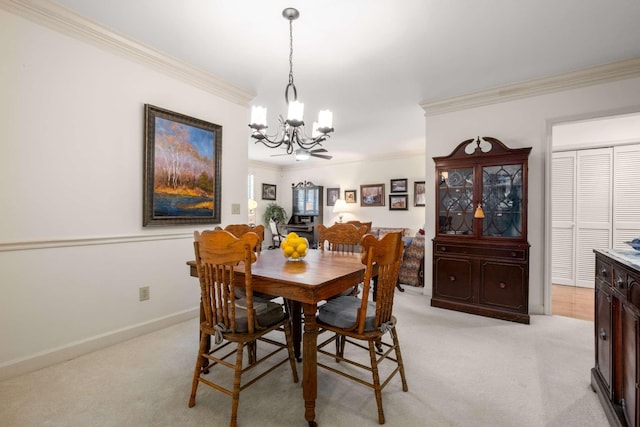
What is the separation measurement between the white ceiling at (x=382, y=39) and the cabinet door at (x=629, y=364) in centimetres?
203

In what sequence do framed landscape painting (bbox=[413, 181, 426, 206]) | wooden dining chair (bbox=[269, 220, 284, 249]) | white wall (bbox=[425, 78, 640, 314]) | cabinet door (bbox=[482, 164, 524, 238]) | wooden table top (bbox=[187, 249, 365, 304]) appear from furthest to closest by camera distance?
1. wooden dining chair (bbox=[269, 220, 284, 249])
2. framed landscape painting (bbox=[413, 181, 426, 206])
3. cabinet door (bbox=[482, 164, 524, 238])
4. white wall (bbox=[425, 78, 640, 314])
5. wooden table top (bbox=[187, 249, 365, 304])

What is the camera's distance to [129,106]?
261 cm

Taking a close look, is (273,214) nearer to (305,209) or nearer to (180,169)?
(305,209)

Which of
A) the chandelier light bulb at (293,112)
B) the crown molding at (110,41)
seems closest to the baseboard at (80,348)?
the chandelier light bulb at (293,112)

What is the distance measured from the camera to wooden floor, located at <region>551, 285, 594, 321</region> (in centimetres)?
336

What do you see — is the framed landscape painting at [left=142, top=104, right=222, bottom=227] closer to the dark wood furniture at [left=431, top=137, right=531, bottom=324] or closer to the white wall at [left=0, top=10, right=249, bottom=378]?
the white wall at [left=0, top=10, right=249, bottom=378]

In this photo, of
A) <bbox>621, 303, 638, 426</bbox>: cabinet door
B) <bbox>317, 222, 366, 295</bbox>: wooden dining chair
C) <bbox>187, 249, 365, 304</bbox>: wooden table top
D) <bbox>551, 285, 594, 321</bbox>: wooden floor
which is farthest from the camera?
<bbox>551, 285, 594, 321</bbox>: wooden floor

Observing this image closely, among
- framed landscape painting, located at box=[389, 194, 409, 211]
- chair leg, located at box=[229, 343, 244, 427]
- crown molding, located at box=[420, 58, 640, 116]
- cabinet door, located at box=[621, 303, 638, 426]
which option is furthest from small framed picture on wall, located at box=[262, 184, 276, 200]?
cabinet door, located at box=[621, 303, 638, 426]

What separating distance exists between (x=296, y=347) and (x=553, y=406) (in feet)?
5.39

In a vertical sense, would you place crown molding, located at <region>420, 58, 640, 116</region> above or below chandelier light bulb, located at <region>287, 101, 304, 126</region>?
above

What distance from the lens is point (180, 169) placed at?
2953 mm

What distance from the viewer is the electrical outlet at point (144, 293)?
8.90 feet

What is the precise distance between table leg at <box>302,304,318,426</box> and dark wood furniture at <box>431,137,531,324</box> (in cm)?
241

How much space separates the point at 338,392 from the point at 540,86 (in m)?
3.62
